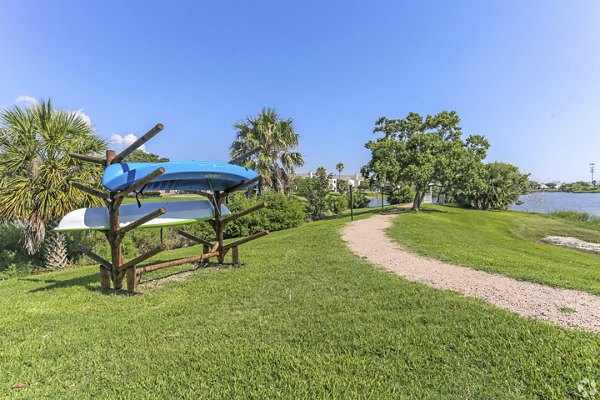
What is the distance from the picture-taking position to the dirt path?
3373 mm

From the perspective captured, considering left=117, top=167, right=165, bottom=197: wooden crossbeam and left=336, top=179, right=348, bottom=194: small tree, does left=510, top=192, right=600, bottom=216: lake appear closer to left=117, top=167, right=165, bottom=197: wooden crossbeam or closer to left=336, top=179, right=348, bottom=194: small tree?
left=336, top=179, right=348, bottom=194: small tree

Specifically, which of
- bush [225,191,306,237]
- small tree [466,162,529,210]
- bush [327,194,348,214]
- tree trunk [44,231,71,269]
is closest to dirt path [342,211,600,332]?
bush [225,191,306,237]

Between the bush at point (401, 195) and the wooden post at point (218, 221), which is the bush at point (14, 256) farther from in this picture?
the bush at point (401, 195)

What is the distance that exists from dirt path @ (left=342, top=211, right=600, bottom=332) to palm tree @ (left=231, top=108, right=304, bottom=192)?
41.4 feet

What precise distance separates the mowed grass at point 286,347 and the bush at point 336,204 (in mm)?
17718

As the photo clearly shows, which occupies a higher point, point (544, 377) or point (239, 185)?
point (239, 185)

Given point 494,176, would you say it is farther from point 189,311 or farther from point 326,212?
point 189,311

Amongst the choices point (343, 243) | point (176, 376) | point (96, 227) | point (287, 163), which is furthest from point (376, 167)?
point (176, 376)

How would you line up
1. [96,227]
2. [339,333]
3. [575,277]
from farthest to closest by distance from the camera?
[575,277], [96,227], [339,333]

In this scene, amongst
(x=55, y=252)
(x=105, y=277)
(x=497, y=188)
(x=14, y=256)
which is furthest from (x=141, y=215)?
(x=497, y=188)

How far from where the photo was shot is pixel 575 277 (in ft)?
17.4

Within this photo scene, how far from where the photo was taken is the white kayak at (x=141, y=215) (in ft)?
14.6

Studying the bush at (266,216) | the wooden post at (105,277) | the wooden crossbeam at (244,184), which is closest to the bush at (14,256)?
the wooden post at (105,277)

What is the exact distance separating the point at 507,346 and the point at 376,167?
15565mm
